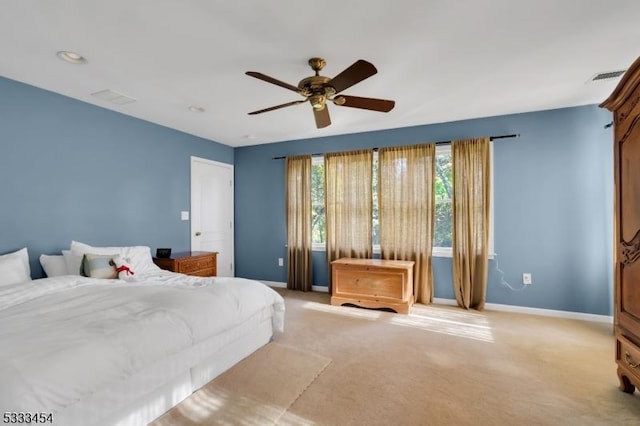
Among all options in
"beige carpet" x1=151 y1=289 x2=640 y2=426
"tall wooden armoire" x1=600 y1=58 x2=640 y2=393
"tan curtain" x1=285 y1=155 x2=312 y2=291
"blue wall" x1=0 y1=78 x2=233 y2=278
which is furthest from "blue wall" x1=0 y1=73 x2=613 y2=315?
"tall wooden armoire" x1=600 y1=58 x2=640 y2=393

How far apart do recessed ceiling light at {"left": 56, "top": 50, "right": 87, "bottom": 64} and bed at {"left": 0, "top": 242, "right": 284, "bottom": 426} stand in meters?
1.71

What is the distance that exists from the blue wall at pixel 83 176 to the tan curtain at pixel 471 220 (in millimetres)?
3842

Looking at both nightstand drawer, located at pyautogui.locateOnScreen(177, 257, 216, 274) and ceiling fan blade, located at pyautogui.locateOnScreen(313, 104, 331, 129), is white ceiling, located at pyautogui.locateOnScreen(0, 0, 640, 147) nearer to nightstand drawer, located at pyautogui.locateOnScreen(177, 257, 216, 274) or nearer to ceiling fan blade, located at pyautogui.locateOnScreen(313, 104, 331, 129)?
ceiling fan blade, located at pyautogui.locateOnScreen(313, 104, 331, 129)

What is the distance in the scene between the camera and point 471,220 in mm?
4047

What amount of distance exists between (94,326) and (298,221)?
3505 mm

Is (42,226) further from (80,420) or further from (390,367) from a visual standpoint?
(390,367)

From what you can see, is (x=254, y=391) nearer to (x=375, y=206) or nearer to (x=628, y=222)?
(x=628, y=222)

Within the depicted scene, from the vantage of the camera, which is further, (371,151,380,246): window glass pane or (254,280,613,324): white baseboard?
(371,151,380,246): window glass pane

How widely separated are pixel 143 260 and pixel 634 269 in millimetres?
4189

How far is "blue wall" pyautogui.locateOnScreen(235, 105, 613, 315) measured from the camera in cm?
361

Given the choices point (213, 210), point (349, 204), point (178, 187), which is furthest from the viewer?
point (213, 210)

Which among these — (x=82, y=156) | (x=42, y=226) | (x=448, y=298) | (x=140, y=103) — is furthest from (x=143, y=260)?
(x=448, y=298)

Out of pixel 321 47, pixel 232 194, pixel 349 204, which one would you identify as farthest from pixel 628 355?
pixel 232 194

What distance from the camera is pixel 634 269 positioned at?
6.61 feet
